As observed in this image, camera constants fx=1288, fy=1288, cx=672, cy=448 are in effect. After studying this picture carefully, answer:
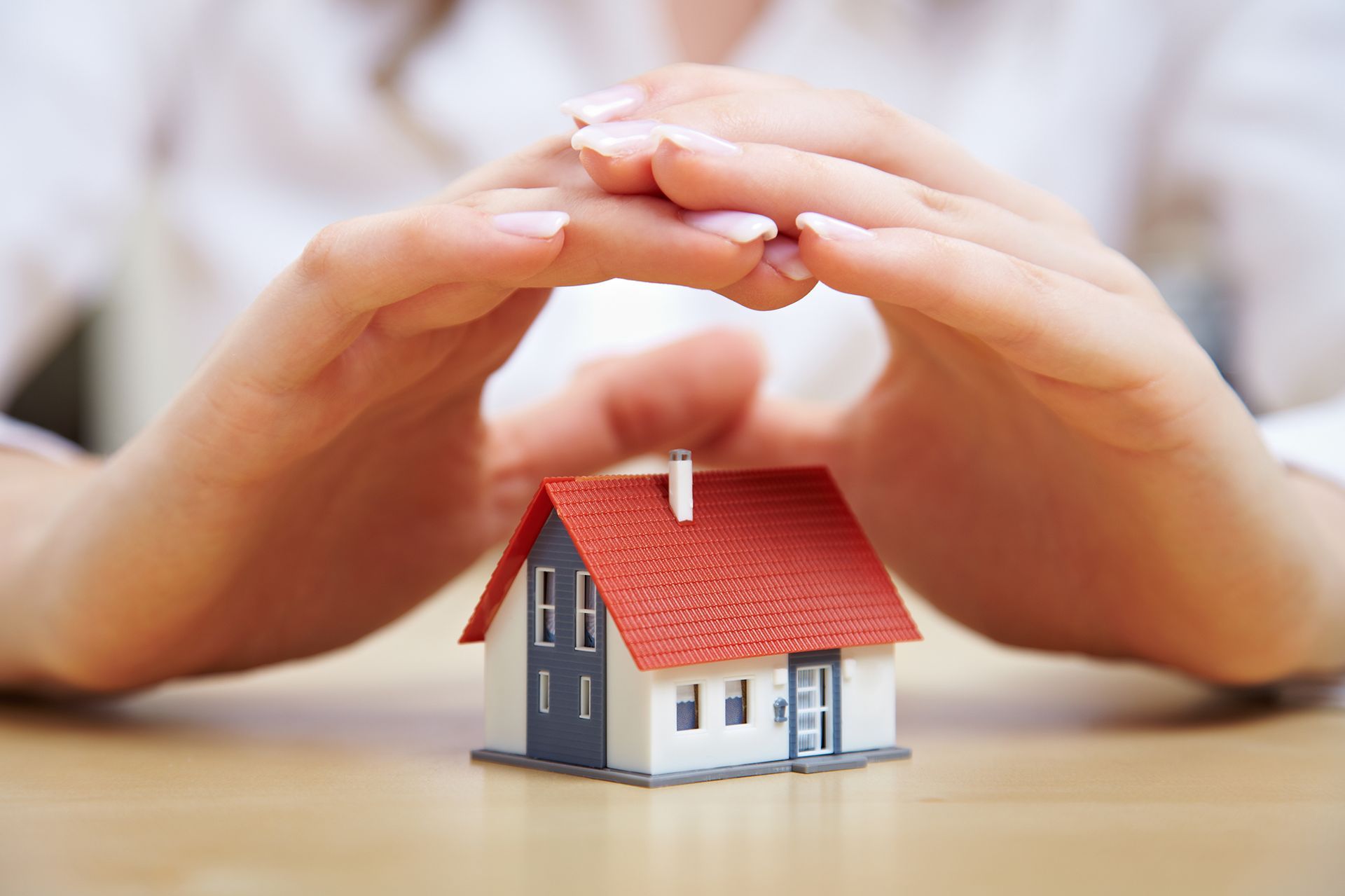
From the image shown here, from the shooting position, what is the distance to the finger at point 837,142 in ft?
2.26

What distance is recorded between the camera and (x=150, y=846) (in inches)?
24.2

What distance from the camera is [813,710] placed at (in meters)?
0.82

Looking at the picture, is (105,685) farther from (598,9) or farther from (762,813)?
(598,9)

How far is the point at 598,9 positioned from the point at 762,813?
143 centimetres

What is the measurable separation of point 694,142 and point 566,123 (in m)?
1.29

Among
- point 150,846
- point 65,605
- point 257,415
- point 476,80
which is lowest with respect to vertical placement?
point 150,846

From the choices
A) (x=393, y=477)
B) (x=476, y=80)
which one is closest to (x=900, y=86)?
(x=476, y=80)

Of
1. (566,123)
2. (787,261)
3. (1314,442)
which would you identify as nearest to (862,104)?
(787,261)

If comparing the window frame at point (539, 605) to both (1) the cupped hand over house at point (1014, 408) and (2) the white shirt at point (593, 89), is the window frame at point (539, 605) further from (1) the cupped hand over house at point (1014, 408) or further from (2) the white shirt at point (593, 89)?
(2) the white shirt at point (593, 89)

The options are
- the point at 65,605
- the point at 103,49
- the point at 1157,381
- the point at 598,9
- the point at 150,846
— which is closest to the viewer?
the point at 150,846

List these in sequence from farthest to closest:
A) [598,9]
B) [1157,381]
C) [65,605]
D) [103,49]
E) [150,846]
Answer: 1. [598,9]
2. [103,49]
3. [65,605]
4. [1157,381]
5. [150,846]

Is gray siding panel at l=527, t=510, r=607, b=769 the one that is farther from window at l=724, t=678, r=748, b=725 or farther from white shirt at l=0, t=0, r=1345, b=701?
white shirt at l=0, t=0, r=1345, b=701

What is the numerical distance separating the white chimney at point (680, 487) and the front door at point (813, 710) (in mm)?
123

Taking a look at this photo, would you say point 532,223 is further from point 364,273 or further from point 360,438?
point 360,438
